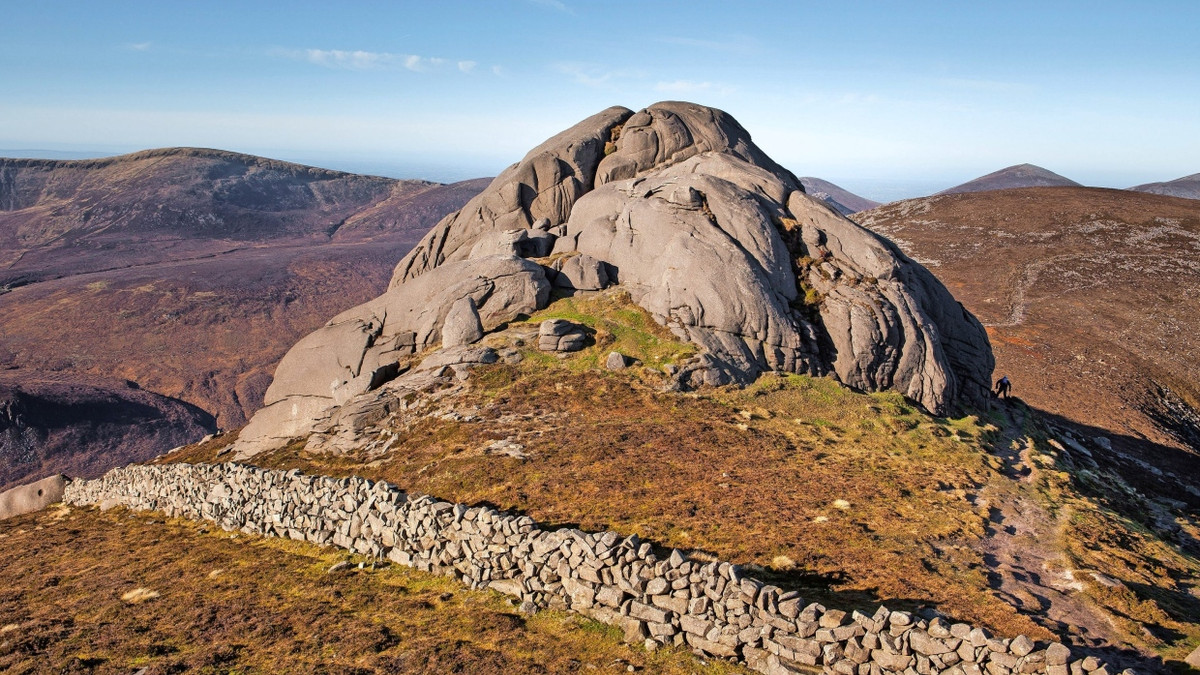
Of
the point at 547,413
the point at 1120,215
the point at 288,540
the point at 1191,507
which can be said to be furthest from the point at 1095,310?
the point at 288,540

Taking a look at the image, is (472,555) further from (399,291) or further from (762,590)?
(399,291)

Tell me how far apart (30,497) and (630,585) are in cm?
2922

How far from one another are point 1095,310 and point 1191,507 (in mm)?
35337

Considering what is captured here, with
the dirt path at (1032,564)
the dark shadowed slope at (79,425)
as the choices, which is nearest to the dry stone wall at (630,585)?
the dirt path at (1032,564)

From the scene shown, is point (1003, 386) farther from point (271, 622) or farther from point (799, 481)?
point (271, 622)

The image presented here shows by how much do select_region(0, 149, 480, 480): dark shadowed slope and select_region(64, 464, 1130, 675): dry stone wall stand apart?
51708mm

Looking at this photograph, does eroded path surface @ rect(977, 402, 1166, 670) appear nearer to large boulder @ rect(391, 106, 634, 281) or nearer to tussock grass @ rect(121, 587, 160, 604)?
tussock grass @ rect(121, 587, 160, 604)

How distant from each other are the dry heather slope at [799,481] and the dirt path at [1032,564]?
1.9 inches

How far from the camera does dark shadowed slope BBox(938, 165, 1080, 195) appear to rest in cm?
17650

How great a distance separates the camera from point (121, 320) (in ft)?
277

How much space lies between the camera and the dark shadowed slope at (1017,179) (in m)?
176

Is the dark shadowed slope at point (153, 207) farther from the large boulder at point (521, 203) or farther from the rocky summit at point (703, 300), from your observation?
the rocky summit at point (703, 300)

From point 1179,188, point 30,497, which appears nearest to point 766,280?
point 30,497

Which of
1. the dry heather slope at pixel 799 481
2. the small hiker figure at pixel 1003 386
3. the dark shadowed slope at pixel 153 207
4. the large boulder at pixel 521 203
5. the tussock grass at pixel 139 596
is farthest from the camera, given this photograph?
the dark shadowed slope at pixel 153 207
